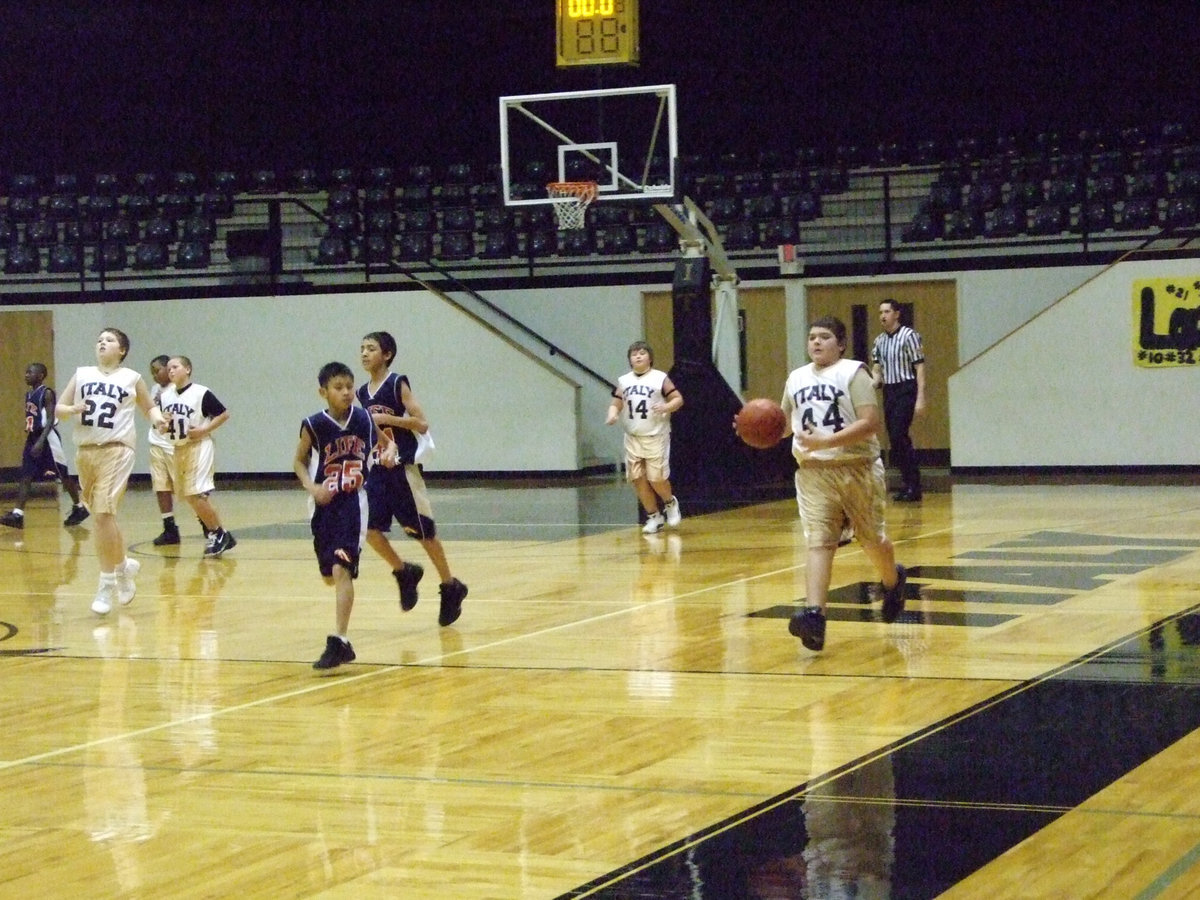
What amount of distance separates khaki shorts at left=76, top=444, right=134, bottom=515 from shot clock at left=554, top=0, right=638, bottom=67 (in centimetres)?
808

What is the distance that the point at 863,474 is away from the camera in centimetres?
865

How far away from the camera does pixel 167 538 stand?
600 inches

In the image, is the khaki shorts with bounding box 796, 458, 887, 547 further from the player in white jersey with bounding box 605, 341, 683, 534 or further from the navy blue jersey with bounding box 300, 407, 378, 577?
the player in white jersey with bounding box 605, 341, 683, 534

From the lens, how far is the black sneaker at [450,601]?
32.3ft

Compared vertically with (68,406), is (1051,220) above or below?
above

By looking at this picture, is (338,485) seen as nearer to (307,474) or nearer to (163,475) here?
(307,474)

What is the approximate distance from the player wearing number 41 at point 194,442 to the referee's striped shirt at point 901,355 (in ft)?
21.1

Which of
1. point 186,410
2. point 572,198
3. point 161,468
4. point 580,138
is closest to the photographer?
point 186,410

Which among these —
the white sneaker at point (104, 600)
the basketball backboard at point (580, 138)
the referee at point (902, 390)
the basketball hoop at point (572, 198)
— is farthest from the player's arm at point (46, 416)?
the referee at point (902, 390)

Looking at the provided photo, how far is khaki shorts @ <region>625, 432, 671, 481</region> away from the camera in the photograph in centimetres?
1505

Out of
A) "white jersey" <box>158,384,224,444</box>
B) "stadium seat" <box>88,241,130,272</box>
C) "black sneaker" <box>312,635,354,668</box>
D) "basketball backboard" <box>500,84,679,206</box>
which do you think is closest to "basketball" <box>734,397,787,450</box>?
"black sneaker" <box>312,635,354,668</box>

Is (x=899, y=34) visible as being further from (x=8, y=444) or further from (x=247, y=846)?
(x=247, y=846)

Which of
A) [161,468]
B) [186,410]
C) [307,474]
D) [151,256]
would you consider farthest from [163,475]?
[151,256]

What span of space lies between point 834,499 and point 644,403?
21.4 feet
